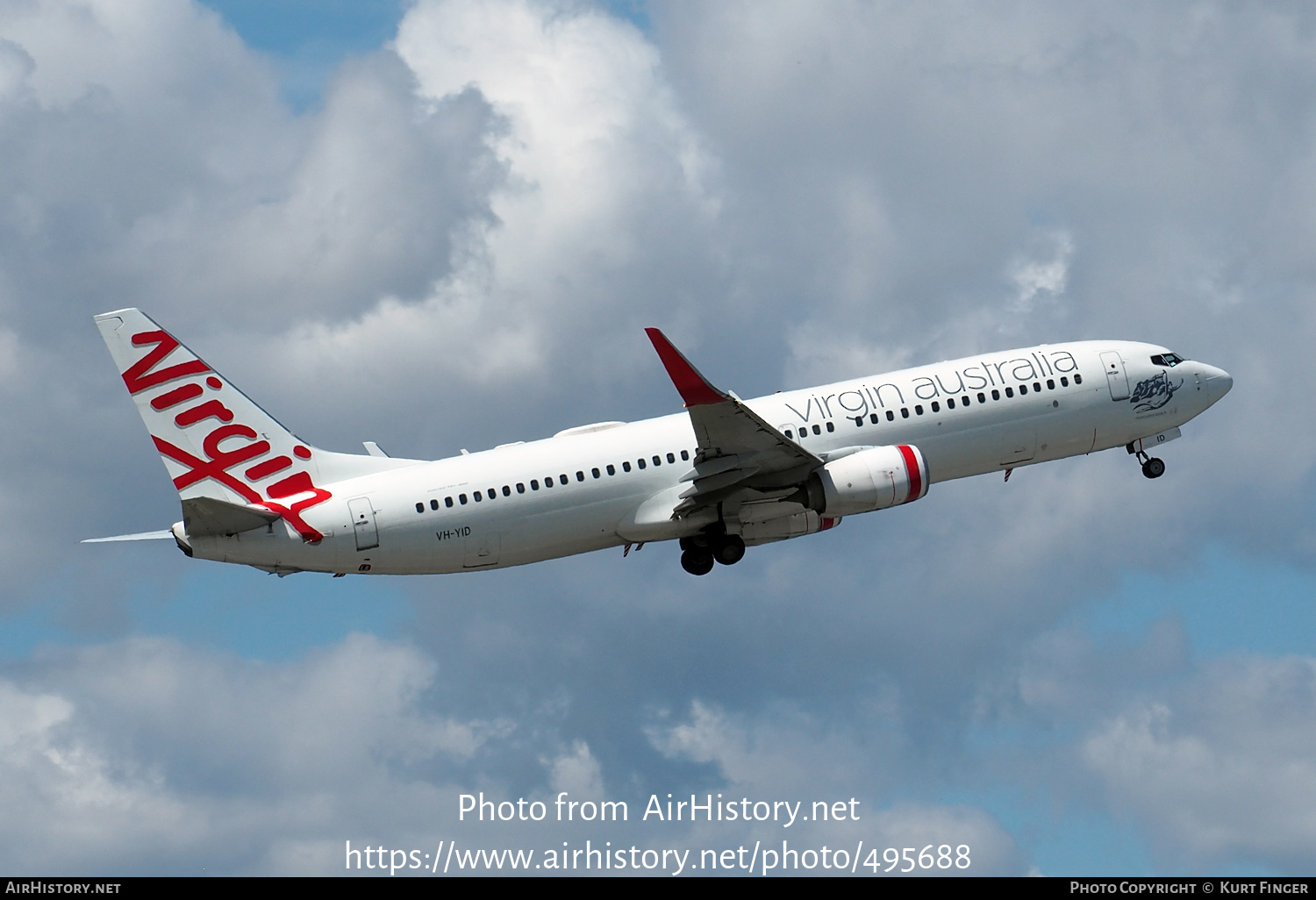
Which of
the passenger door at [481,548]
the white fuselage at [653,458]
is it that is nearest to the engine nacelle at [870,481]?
the white fuselage at [653,458]

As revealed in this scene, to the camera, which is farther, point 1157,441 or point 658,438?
point 1157,441

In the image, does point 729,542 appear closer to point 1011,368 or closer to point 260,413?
point 1011,368

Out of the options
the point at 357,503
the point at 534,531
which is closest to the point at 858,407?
the point at 534,531

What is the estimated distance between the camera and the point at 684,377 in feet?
179

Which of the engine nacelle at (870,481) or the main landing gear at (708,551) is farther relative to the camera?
the main landing gear at (708,551)

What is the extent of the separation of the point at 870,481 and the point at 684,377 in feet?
27.7

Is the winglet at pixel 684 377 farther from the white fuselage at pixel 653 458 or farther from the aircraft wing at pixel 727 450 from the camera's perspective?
the white fuselage at pixel 653 458

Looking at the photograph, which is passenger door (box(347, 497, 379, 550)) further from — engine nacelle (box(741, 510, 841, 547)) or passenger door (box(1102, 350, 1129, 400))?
passenger door (box(1102, 350, 1129, 400))

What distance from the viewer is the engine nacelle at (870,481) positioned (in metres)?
58.0

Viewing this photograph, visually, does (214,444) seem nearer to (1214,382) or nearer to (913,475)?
(913,475)

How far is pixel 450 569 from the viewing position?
5781 centimetres

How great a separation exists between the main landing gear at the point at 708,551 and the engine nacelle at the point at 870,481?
4.22 meters

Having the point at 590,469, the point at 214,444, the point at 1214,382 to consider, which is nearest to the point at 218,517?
the point at 214,444
